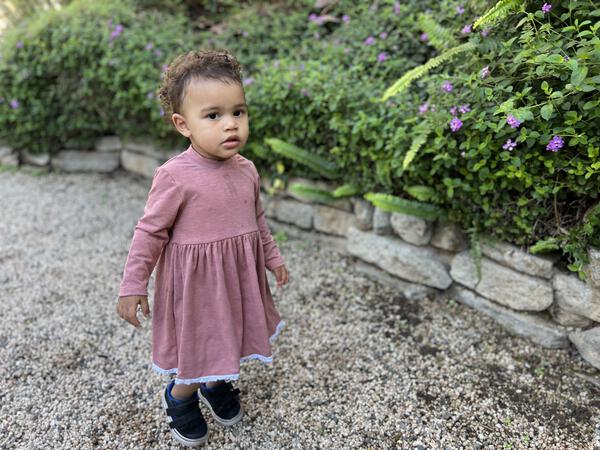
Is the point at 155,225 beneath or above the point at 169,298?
above

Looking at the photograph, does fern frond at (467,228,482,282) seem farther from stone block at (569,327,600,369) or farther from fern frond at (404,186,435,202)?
stone block at (569,327,600,369)

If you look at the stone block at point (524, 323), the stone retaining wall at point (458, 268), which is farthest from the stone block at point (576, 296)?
the stone block at point (524, 323)

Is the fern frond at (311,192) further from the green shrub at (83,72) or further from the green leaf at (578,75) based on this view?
the green leaf at (578,75)

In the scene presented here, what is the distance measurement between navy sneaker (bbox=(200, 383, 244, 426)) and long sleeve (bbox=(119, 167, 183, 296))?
671 millimetres

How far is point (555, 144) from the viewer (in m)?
2.20

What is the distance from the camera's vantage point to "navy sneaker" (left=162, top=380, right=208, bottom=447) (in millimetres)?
2100

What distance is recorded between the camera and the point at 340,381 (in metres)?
2.53

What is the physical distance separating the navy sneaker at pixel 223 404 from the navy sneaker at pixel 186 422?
102mm

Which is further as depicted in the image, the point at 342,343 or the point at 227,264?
the point at 342,343

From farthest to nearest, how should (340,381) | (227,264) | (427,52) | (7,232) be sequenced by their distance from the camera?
(7,232) → (427,52) → (340,381) → (227,264)

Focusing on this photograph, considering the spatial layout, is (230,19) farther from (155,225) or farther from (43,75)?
(155,225)

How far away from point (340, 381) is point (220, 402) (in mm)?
639

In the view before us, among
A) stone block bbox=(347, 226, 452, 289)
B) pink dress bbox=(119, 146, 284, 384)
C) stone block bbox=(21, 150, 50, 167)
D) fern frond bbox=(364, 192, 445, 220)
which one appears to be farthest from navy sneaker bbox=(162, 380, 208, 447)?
stone block bbox=(21, 150, 50, 167)

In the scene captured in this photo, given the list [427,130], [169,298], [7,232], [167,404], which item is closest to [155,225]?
[169,298]
